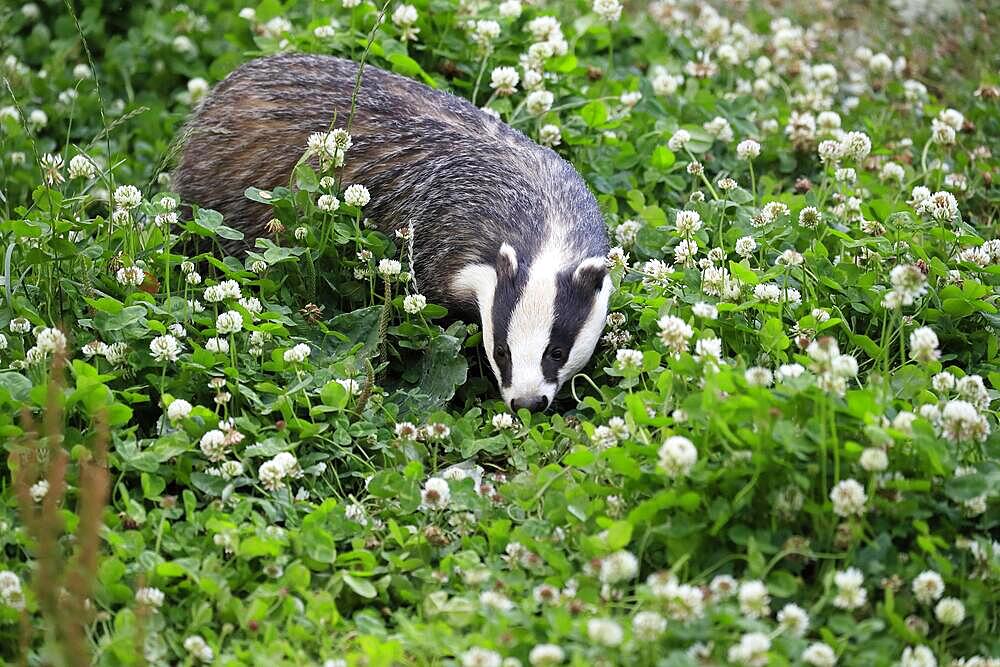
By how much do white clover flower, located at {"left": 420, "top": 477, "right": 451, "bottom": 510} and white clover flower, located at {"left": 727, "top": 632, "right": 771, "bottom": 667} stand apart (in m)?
1.09

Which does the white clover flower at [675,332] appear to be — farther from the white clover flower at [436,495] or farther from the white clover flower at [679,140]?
the white clover flower at [679,140]

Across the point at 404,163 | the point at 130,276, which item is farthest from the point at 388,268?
the point at 130,276

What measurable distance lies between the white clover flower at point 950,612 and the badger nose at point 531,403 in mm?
1610

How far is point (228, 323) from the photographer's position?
4.27m

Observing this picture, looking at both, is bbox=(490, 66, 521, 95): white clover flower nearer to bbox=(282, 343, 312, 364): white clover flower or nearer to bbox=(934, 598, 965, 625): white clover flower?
bbox=(282, 343, 312, 364): white clover flower

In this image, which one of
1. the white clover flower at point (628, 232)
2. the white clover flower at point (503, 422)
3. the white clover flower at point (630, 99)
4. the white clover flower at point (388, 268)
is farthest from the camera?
the white clover flower at point (630, 99)

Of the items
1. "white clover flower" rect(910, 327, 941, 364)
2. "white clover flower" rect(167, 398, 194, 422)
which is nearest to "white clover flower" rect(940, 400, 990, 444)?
"white clover flower" rect(910, 327, 941, 364)

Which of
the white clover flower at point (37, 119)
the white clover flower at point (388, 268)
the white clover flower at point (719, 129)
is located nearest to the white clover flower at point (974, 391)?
the white clover flower at point (388, 268)

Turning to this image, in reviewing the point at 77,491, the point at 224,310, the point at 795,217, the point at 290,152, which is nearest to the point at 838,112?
the point at 795,217

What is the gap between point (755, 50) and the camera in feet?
23.3

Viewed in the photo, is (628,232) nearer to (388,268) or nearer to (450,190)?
(450,190)

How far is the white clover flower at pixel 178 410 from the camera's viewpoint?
3.94 meters

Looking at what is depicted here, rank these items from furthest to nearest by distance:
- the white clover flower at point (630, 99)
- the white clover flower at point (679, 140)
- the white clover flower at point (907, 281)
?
1. the white clover flower at point (630, 99)
2. the white clover flower at point (679, 140)
3. the white clover flower at point (907, 281)

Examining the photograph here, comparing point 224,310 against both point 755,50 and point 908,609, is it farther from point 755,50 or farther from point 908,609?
point 755,50
